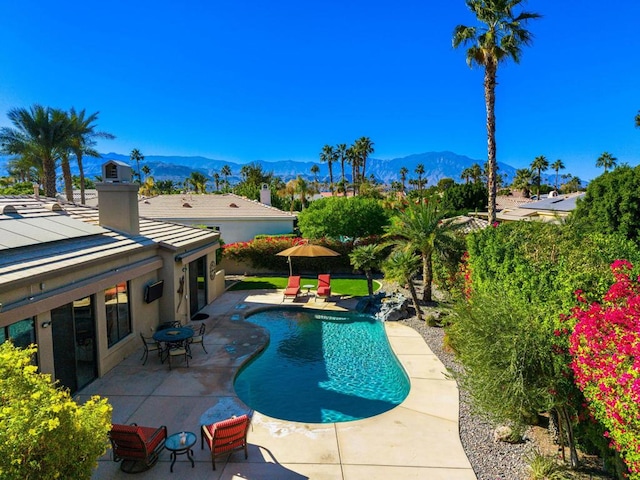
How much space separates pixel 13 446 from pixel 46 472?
648 mm

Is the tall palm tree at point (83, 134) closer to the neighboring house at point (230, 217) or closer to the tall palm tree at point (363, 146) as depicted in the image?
the neighboring house at point (230, 217)

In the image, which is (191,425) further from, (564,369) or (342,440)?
(564,369)

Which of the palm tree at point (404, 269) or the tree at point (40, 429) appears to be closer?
the tree at point (40, 429)

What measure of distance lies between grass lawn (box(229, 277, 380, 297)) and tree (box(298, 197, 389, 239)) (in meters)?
4.89

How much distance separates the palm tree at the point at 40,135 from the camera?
1458 inches

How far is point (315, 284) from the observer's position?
26.5m

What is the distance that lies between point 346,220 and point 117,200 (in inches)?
725

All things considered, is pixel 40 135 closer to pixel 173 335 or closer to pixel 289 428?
pixel 173 335

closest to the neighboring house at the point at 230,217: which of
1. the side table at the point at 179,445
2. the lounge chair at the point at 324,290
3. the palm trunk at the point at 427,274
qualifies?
the lounge chair at the point at 324,290

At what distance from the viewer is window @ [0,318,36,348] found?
8801mm

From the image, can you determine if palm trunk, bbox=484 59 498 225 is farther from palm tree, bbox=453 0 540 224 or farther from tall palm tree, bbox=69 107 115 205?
tall palm tree, bbox=69 107 115 205

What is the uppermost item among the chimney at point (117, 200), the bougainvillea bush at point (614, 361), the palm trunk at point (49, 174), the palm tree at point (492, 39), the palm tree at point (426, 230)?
the palm tree at point (492, 39)

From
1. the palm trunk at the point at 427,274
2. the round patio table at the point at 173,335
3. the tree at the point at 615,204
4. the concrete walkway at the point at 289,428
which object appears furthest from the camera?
Result: the tree at the point at 615,204

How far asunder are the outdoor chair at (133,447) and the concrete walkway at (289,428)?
0.53 feet
